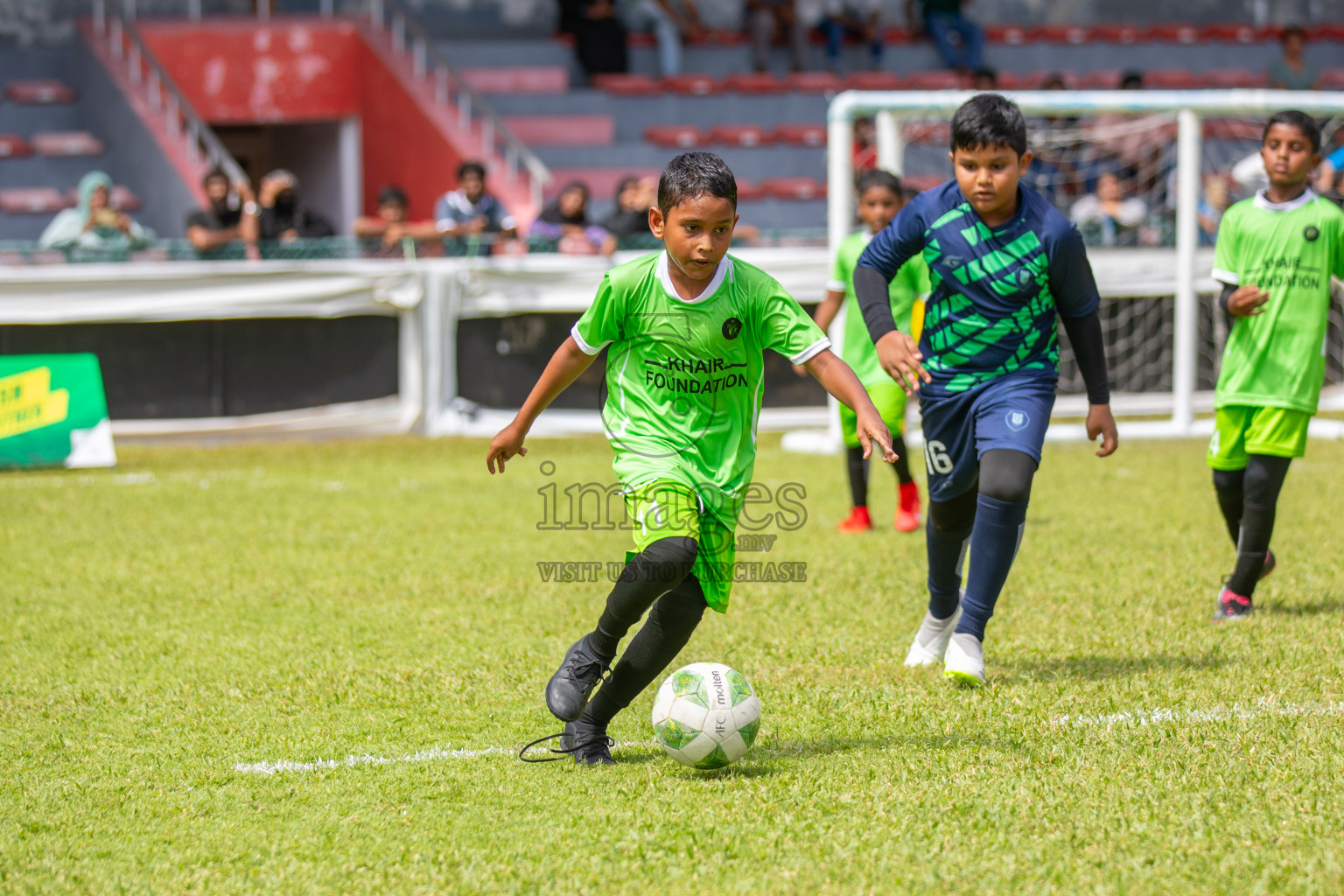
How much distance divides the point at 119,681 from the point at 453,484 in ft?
15.4

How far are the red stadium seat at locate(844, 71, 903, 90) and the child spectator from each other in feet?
31.8

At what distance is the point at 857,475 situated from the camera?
769 cm

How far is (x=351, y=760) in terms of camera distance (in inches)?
158

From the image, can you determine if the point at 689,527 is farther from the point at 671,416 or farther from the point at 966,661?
the point at 966,661

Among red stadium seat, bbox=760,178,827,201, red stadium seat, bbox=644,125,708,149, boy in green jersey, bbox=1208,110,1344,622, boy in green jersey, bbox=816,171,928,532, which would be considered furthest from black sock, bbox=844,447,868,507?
red stadium seat, bbox=644,125,708,149

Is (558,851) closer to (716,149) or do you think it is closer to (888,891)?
(888,891)

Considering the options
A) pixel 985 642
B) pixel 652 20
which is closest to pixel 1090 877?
pixel 985 642

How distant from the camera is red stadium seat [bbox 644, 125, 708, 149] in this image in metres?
20.9

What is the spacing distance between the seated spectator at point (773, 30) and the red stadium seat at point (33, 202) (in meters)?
10.3

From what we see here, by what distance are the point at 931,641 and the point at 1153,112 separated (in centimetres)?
782

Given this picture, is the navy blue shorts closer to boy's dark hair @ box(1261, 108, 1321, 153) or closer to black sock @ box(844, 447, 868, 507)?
boy's dark hair @ box(1261, 108, 1321, 153)

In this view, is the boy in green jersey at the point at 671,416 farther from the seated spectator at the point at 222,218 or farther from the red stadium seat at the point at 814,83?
the red stadium seat at the point at 814,83

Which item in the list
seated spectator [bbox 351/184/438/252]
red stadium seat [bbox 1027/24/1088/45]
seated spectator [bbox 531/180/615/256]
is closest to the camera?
seated spectator [bbox 351/184/438/252]

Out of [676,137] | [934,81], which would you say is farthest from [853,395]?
[934,81]
